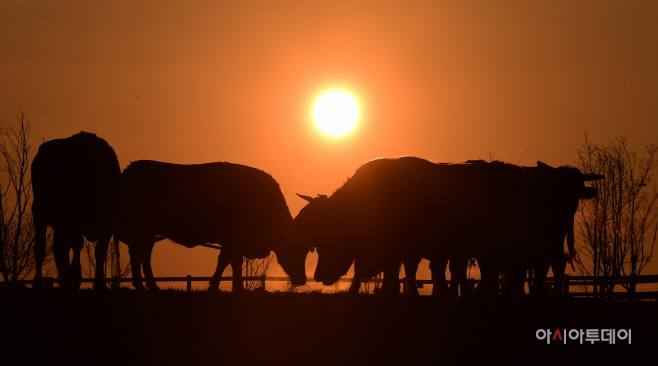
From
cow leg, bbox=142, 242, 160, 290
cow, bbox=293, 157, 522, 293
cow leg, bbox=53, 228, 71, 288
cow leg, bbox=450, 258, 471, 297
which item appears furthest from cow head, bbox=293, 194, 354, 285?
cow leg, bbox=53, 228, 71, 288

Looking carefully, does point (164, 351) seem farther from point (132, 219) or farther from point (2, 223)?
point (2, 223)

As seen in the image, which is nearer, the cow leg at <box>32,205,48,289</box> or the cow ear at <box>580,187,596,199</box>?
the cow leg at <box>32,205,48,289</box>

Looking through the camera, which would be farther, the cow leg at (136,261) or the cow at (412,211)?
the cow leg at (136,261)

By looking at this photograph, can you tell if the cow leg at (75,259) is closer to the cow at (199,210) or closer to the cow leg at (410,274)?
the cow at (199,210)

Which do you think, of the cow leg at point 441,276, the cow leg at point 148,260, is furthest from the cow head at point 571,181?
the cow leg at point 148,260

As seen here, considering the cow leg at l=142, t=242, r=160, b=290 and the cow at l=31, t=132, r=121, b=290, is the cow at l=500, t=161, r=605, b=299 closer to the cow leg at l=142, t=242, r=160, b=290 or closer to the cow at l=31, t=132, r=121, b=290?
the cow leg at l=142, t=242, r=160, b=290

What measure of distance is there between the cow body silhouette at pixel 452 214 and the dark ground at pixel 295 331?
181cm

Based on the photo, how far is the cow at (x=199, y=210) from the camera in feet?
49.4

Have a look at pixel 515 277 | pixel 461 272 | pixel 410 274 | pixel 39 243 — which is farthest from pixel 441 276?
pixel 39 243

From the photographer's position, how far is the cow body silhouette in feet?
42.8

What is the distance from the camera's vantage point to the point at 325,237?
1541cm

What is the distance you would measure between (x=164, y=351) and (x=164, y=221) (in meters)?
6.83

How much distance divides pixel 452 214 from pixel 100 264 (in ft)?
22.3

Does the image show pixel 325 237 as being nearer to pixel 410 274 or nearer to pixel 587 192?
pixel 410 274
